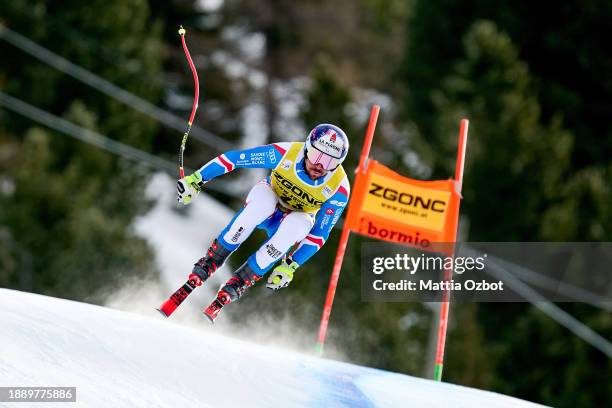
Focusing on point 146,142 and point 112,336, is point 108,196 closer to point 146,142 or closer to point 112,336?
point 146,142

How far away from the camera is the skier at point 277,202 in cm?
871

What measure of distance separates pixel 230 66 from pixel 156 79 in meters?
7.11

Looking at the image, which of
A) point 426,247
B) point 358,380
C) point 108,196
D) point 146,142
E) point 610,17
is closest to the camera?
point 358,380

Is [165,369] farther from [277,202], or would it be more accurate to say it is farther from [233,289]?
[277,202]

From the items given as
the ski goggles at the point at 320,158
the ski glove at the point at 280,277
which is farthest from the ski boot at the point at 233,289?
the ski goggles at the point at 320,158

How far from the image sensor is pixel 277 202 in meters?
8.97

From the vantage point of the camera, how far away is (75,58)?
27.4 m

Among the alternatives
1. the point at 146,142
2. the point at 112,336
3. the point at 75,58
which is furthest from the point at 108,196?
the point at 112,336

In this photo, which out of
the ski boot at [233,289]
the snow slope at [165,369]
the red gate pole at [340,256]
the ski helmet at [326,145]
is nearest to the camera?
the snow slope at [165,369]

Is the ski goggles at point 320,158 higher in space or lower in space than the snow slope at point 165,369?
higher

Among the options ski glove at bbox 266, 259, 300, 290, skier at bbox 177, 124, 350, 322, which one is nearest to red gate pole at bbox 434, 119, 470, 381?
skier at bbox 177, 124, 350, 322

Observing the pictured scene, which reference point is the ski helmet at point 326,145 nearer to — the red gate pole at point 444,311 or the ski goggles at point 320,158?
the ski goggles at point 320,158

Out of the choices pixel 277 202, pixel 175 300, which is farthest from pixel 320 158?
pixel 175 300

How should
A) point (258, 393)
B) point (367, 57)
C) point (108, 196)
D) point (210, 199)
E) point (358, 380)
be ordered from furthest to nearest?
point (367, 57) → point (210, 199) → point (108, 196) → point (358, 380) → point (258, 393)
